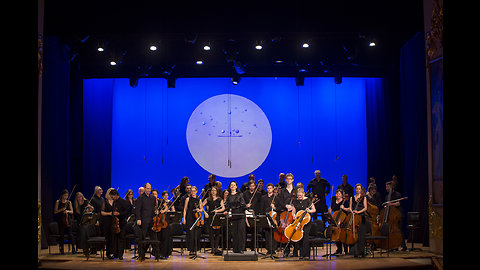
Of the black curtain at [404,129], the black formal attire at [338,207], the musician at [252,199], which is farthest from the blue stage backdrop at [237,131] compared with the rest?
the black formal attire at [338,207]

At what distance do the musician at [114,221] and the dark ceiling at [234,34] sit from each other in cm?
350

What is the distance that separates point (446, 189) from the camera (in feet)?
14.0

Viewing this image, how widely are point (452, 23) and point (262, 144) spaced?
10811mm

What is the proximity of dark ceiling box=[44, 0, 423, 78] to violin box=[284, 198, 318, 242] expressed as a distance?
12.5 ft

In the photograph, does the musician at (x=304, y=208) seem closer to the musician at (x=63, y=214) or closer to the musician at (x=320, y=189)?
the musician at (x=320, y=189)

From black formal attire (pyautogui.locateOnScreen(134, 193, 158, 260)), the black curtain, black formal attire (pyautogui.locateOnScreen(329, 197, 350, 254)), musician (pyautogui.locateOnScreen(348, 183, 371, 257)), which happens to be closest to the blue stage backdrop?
the black curtain

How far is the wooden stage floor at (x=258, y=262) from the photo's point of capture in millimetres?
8773

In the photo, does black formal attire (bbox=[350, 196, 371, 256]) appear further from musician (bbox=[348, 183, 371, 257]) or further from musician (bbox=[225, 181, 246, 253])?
musician (bbox=[225, 181, 246, 253])

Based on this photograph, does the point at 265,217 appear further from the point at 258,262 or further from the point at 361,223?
the point at 361,223

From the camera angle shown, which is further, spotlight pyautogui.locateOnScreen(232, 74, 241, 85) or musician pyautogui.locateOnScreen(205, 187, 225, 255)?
spotlight pyautogui.locateOnScreen(232, 74, 241, 85)

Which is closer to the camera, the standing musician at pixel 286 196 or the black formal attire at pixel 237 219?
the black formal attire at pixel 237 219

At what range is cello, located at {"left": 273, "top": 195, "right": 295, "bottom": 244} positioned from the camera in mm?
9961

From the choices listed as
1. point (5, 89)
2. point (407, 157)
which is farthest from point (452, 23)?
point (407, 157)

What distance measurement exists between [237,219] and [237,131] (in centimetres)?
493
